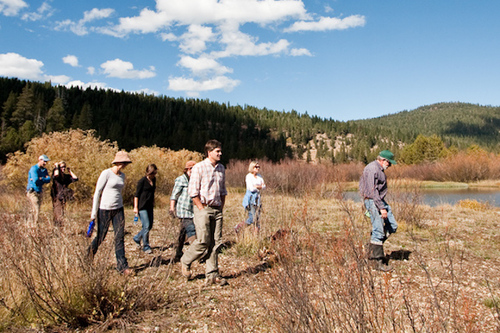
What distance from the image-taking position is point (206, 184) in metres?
4.62

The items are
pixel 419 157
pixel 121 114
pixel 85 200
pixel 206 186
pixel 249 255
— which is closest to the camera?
pixel 206 186

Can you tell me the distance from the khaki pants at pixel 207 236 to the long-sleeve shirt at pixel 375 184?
7.85 ft

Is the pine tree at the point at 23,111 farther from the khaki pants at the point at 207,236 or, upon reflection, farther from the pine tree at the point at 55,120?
the khaki pants at the point at 207,236

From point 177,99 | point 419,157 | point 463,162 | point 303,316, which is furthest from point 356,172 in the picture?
point 177,99

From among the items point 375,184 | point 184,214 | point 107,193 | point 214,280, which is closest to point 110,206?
point 107,193

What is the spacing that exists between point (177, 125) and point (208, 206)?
11071cm

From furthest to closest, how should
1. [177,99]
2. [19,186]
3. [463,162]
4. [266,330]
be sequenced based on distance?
[177,99] < [463,162] < [19,186] < [266,330]

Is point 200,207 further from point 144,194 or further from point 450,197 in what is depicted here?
point 450,197

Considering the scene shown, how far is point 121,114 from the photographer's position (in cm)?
10944

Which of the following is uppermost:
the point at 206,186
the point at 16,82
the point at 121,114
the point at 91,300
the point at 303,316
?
the point at 16,82

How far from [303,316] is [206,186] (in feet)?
8.77

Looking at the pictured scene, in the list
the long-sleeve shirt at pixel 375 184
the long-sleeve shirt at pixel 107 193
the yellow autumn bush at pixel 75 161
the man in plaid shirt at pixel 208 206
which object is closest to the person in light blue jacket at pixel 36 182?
the long-sleeve shirt at pixel 107 193

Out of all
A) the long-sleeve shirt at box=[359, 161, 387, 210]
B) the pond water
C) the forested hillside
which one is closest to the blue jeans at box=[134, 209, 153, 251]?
the long-sleeve shirt at box=[359, 161, 387, 210]

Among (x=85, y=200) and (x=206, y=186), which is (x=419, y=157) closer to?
(x=85, y=200)
